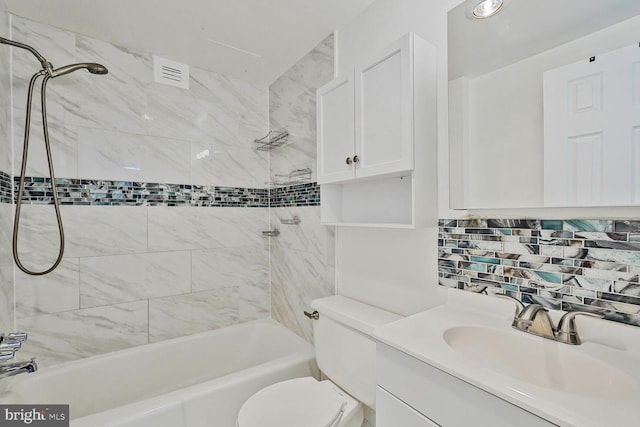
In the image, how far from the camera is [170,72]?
2045mm

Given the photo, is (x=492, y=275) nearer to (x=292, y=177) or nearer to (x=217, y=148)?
(x=292, y=177)

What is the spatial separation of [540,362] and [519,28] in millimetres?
1069

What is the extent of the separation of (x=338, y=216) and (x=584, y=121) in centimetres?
111

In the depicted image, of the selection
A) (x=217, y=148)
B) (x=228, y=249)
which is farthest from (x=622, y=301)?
(x=217, y=148)

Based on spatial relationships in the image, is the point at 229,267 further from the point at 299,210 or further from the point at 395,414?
the point at 395,414

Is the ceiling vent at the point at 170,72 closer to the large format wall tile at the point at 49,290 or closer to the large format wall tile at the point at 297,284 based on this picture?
the large format wall tile at the point at 49,290

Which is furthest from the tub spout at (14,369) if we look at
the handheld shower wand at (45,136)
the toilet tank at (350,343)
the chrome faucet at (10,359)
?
the toilet tank at (350,343)

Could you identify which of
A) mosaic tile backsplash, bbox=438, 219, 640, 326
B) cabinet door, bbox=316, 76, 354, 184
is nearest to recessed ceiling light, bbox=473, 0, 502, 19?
cabinet door, bbox=316, 76, 354, 184

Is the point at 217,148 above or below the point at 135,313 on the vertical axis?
above

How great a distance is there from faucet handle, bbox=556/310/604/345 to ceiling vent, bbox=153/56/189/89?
2.41 metres

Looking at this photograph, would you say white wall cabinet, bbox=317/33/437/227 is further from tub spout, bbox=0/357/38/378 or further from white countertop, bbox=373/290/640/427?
tub spout, bbox=0/357/38/378

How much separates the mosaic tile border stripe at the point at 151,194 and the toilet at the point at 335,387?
783mm

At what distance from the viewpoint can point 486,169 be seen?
1088 millimetres

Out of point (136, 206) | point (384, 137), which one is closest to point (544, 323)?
point (384, 137)
